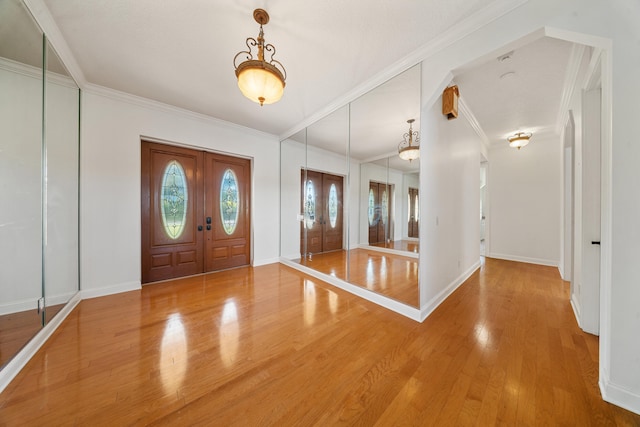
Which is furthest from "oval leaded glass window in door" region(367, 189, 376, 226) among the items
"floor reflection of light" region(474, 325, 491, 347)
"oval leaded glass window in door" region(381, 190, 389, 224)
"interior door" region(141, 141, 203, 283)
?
"interior door" region(141, 141, 203, 283)

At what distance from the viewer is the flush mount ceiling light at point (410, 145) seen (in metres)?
2.63

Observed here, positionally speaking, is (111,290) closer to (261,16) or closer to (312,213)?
(312,213)

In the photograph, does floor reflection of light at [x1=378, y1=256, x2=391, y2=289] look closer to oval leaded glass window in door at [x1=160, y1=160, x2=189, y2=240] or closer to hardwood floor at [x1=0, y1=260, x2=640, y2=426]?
hardwood floor at [x1=0, y1=260, x2=640, y2=426]

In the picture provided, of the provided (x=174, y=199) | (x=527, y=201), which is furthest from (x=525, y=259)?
(x=174, y=199)

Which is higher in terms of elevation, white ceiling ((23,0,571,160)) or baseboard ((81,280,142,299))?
white ceiling ((23,0,571,160))

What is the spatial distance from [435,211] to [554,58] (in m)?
2.18

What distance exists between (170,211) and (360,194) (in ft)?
11.6

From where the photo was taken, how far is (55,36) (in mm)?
2178

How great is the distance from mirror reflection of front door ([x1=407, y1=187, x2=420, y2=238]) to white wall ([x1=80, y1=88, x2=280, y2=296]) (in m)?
3.86

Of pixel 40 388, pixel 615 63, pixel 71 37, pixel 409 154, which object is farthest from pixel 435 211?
pixel 71 37

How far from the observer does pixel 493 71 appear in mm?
2682

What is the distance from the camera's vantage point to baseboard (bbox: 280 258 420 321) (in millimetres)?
2517

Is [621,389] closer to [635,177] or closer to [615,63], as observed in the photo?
[635,177]

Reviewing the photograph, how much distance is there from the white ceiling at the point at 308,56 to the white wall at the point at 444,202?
1.43 feet
